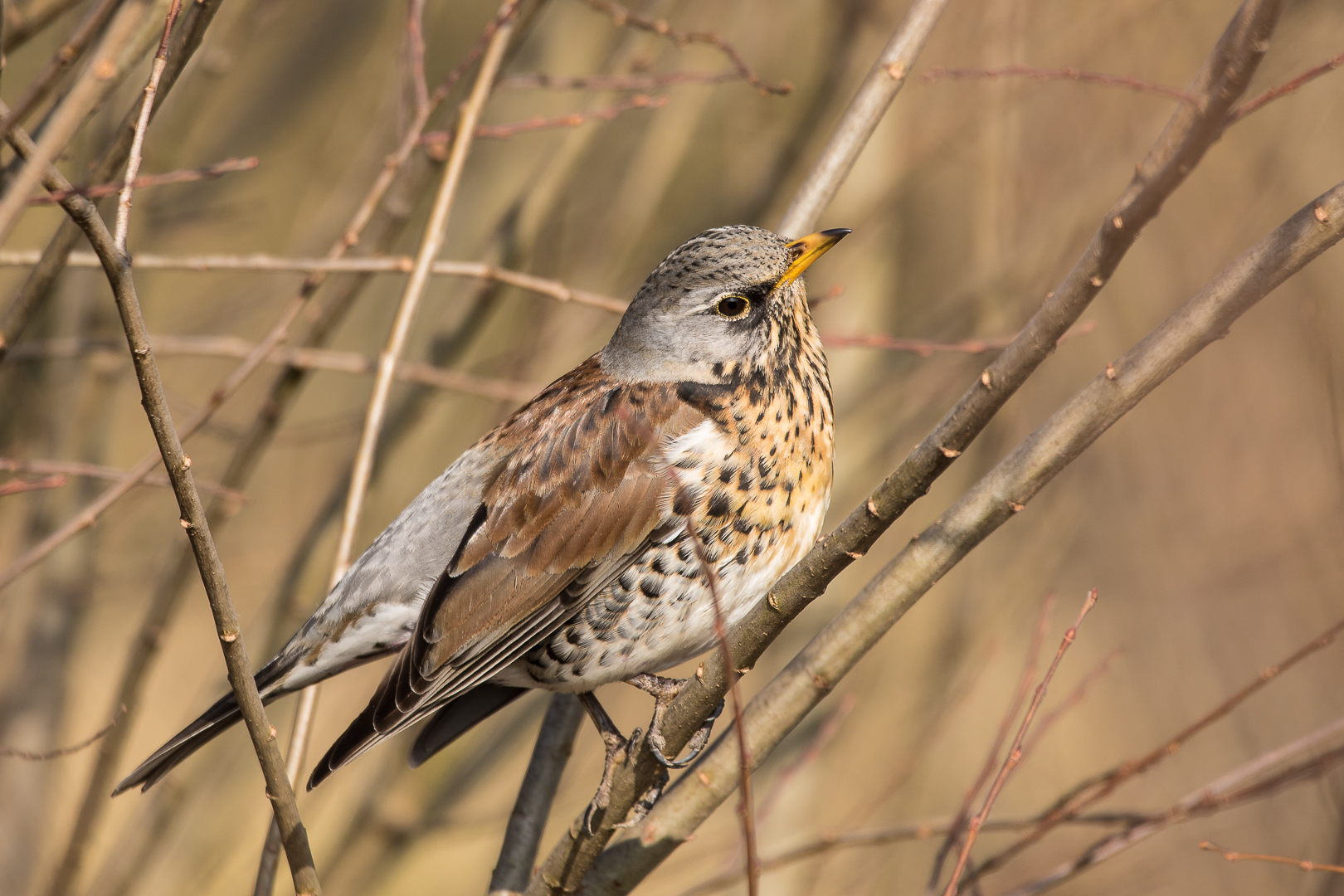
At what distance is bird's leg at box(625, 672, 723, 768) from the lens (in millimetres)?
2598

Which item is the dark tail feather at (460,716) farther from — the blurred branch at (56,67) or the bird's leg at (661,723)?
the blurred branch at (56,67)

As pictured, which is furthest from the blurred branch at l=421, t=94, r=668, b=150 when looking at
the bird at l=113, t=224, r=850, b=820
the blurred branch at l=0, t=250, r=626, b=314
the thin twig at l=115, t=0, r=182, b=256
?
the thin twig at l=115, t=0, r=182, b=256

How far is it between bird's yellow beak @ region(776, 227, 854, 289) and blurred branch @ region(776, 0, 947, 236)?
98 millimetres

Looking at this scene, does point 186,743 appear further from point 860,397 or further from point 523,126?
point 860,397

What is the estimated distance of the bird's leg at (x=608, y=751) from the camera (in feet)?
8.91

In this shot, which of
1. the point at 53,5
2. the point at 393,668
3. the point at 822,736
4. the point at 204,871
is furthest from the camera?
the point at 204,871

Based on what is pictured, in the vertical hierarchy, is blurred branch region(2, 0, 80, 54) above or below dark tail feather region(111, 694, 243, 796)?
above

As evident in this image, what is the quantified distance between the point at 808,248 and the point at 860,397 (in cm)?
174

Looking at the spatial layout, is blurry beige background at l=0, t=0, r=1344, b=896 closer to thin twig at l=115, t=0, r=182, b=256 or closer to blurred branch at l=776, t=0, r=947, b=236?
blurred branch at l=776, t=0, r=947, b=236

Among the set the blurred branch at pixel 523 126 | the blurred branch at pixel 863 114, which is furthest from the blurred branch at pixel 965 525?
the blurred branch at pixel 523 126

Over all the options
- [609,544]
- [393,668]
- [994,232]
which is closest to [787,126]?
[994,232]

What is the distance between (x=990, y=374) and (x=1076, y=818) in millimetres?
1561

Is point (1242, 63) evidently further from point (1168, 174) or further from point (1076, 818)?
point (1076, 818)

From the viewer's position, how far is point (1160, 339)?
1.90 m
